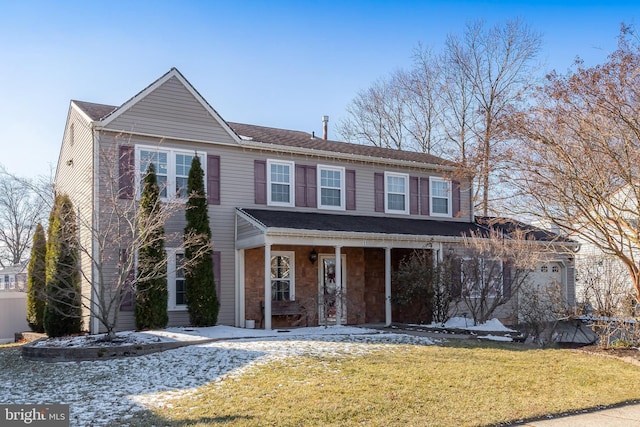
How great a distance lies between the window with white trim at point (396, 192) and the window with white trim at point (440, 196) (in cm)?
109

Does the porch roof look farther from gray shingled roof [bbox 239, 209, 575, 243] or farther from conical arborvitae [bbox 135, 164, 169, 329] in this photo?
conical arborvitae [bbox 135, 164, 169, 329]

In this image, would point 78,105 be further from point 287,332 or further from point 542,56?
point 542,56

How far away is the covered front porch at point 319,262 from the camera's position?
15414 millimetres

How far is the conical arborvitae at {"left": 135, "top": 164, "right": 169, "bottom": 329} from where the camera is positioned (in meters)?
14.1

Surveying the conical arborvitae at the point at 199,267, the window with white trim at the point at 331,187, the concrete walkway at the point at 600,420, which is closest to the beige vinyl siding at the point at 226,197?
the conical arborvitae at the point at 199,267

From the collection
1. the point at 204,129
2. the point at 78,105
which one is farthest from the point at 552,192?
the point at 78,105

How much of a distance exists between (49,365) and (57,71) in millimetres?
6168

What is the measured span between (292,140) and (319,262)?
385cm

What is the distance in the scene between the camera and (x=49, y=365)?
10898 millimetres

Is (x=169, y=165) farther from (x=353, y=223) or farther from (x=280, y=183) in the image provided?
(x=353, y=223)

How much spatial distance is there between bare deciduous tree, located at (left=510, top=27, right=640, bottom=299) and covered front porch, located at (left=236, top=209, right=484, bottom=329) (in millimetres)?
5261

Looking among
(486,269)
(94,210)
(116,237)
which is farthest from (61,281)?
(486,269)

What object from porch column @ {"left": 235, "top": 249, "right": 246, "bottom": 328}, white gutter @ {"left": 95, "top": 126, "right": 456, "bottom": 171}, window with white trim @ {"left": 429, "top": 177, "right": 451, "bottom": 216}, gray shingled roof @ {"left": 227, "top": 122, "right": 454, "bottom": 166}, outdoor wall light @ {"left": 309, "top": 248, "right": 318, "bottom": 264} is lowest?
porch column @ {"left": 235, "top": 249, "right": 246, "bottom": 328}
